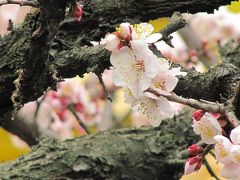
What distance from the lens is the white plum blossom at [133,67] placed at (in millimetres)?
904

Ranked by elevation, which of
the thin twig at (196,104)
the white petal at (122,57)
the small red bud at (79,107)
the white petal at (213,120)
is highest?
the white petal at (122,57)

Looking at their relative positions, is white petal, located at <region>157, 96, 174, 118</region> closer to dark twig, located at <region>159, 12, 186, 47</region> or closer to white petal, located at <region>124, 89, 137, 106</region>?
white petal, located at <region>124, 89, 137, 106</region>

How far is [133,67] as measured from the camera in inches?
36.5

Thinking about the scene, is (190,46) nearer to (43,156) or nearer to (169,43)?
(43,156)

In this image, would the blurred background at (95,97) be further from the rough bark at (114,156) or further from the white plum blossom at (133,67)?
the white plum blossom at (133,67)

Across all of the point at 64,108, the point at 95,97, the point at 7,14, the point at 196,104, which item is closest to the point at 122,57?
the point at 196,104

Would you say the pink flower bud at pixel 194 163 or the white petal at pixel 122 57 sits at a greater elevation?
the white petal at pixel 122 57

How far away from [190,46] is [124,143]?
102 cm

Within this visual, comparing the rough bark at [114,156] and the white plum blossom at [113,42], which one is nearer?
the white plum blossom at [113,42]

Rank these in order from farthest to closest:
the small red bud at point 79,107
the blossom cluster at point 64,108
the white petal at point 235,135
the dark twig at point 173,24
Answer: the small red bud at point 79,107, the blossom cluster at point 64,108, the dark twig at point 173,24, the white petal at point 235,135

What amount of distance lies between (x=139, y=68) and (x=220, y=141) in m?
0.16

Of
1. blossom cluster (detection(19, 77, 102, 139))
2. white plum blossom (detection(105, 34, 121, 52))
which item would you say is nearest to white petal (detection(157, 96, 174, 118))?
white plum blossom (detection(105, 34, 121, 52))

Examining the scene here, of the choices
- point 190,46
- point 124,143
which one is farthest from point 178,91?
point 190,46

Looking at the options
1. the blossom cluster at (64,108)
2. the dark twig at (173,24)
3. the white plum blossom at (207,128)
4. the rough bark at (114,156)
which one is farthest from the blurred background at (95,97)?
the white plum blossom at (207,128)
